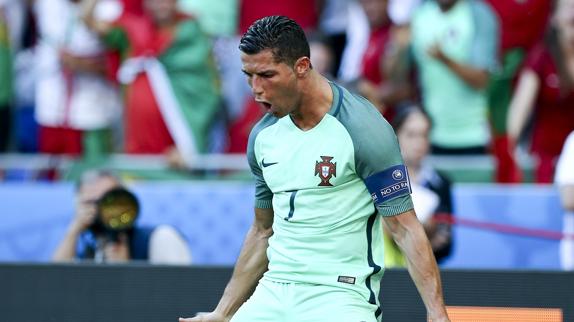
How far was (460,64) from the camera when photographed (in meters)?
8.36

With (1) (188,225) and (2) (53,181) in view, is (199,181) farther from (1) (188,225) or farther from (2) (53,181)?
(2) (53,181)

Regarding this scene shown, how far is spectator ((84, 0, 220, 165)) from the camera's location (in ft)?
29.2

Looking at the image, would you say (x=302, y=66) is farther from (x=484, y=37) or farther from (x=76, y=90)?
(x=76, y=90)

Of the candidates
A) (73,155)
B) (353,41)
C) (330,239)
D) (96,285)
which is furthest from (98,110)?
(330,239)

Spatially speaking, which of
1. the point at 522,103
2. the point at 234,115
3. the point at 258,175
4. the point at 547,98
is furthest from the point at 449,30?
the point at 258,175

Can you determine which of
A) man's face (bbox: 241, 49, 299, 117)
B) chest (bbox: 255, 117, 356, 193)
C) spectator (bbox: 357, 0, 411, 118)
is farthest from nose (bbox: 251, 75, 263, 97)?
spectator (bbox: 357, 0, 411, 118)

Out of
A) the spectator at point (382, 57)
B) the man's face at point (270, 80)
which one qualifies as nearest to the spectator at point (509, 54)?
the spectator at point (382, 57)

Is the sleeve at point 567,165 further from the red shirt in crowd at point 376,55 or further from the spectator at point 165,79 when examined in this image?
the spectator at point 165,79

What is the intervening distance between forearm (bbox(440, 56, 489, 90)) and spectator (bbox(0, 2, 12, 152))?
3.52 metres

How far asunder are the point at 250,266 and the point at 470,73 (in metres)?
3.71

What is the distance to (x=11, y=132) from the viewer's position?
31.9ft

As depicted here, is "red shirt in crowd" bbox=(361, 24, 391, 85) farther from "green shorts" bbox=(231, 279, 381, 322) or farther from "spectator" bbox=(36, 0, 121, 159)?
"green shorts" bbox=(231, 279, 381, 322)

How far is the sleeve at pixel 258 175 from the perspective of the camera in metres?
4.93

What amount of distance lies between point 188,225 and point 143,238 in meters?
1.05
